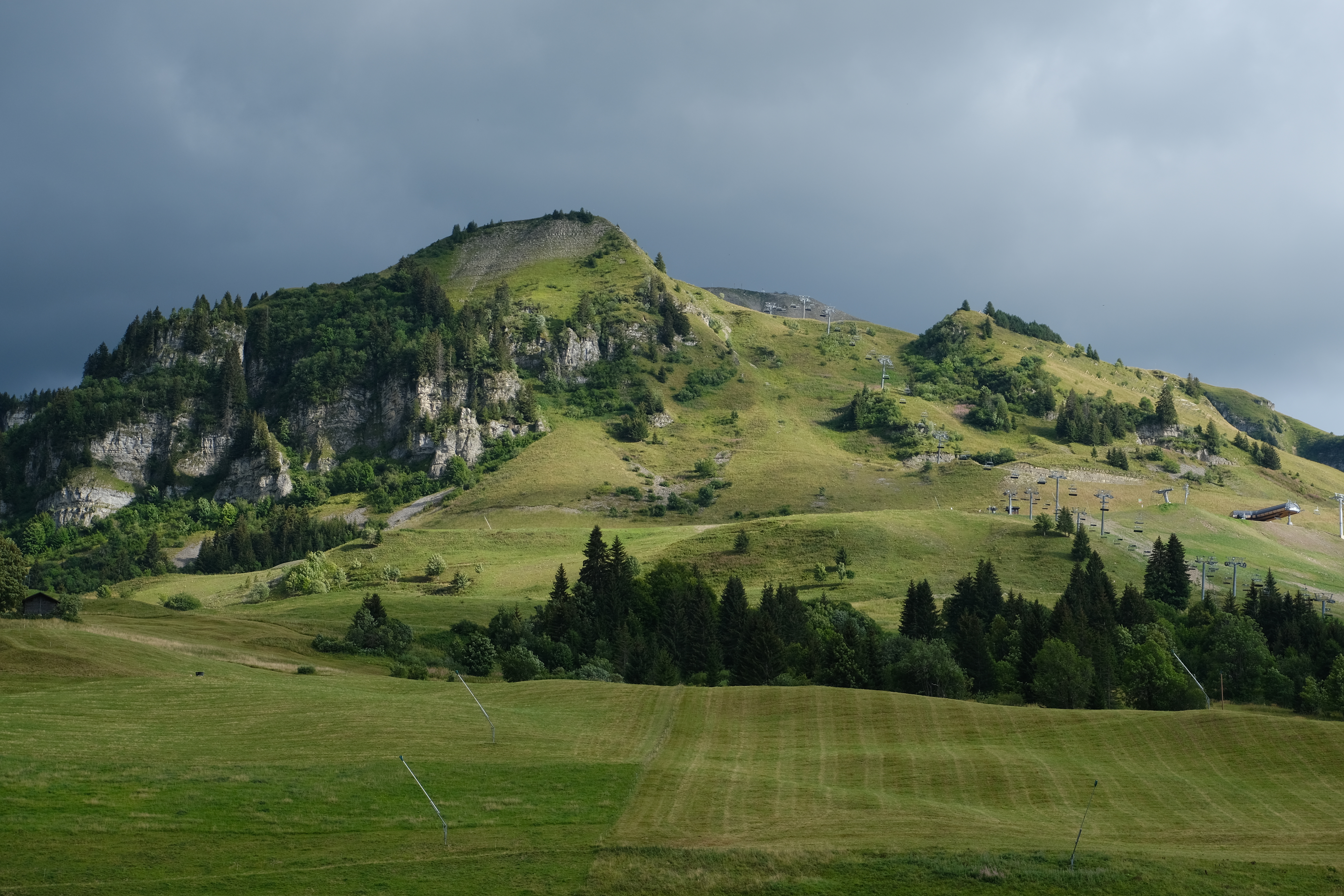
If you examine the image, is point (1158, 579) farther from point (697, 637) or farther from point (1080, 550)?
point (697, 637)

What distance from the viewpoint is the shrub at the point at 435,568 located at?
562 ft

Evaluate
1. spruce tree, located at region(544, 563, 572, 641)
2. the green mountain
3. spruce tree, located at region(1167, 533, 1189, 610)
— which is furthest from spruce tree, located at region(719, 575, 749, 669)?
spruce tree, located at region(1167, 533, 1189, 610)

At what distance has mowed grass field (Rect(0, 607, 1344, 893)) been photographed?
4012cm

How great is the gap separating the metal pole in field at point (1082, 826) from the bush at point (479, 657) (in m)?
60.7

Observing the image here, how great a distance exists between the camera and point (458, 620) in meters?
131

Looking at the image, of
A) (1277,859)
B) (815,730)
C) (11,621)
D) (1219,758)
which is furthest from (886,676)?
(11,621)

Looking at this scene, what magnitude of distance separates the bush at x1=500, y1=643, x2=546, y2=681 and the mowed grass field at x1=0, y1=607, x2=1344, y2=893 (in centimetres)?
1960

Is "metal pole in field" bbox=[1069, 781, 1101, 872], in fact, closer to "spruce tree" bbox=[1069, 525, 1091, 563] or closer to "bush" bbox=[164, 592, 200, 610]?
"spruce tree" bbox=[1069, 525, 1091, 563]

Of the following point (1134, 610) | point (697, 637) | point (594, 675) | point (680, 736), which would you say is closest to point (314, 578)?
point (697, 637)

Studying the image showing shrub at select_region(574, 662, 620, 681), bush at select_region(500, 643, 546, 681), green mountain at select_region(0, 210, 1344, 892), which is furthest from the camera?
bush at select_region(500, 643, 546, 681)

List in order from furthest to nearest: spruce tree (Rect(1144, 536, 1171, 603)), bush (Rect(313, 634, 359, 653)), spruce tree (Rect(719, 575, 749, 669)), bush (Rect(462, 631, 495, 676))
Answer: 1. spruce tree (Rect(1144, 536, 1171, 603))
2. spruce tree (Rect(719, 575, 749, 669))
3. bush (Rect(313, 634, 359, 653))
4. bush (Rect(462, 631, 495, 676))

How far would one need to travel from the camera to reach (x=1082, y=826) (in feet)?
147

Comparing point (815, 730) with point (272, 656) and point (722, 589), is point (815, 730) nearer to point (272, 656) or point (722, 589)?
point (272, 656)

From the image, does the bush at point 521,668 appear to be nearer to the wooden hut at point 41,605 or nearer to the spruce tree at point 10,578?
the wooden hut at point 41,605
